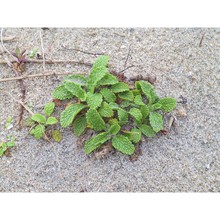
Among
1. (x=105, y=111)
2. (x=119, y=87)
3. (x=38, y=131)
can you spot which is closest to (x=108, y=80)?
(x=119, y=87)

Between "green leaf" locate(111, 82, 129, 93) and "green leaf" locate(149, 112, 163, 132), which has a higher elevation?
"green leaf" locate(111, 82, 129, 93)

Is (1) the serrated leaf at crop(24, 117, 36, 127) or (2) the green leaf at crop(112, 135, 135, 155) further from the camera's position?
(1) the serrated leaf at crop(24, 117, 36, 127)

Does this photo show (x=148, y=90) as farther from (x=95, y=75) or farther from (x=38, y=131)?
(x=38, y=131)

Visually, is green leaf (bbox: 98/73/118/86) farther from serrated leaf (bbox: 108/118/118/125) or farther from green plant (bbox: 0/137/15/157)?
green plant (bbox: 0/137/15/157)

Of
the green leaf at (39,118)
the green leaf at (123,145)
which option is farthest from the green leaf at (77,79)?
the green leaf at (123,145)

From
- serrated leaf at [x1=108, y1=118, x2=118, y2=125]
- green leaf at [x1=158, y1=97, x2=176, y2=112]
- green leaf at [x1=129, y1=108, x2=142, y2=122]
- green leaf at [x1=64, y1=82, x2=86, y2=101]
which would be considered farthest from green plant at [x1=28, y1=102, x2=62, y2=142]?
green leaf at [x1=158, y1=97, x2=176, y2=112]

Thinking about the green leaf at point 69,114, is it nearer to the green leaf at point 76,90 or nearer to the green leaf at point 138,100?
the green leaf at point 76,90

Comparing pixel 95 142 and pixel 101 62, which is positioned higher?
pixel 101 62
